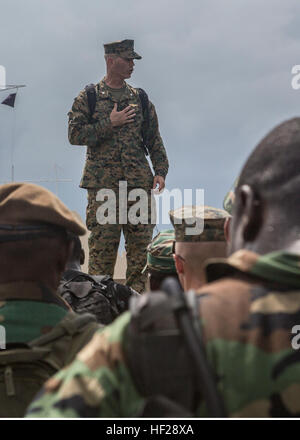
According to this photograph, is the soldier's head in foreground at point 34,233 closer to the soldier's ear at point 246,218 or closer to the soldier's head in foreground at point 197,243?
the soldier's ear at point 246,218

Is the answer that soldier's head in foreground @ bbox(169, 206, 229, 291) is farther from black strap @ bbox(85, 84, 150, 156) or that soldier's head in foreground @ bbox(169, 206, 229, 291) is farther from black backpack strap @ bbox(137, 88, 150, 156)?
black backpack strap @ bbox(137, 88, 150, 156)

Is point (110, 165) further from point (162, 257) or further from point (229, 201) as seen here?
point (229, 201)

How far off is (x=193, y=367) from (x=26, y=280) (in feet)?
3.98

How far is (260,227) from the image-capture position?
5.36ft

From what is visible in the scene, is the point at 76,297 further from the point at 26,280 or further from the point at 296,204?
the point at 296,204

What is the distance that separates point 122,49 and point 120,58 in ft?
0.50

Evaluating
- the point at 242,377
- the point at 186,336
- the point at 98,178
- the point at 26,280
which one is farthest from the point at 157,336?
the point at 98,178

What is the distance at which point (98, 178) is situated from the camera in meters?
6.79

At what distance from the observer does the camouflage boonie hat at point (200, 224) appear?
372 centimetres

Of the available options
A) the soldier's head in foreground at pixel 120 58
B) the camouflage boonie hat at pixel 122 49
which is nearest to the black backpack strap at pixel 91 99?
the soldier's head in foreground at pixel 120 58

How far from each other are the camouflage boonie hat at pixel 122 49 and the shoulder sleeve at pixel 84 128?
717mm

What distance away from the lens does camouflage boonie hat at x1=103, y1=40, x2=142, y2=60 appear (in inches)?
275

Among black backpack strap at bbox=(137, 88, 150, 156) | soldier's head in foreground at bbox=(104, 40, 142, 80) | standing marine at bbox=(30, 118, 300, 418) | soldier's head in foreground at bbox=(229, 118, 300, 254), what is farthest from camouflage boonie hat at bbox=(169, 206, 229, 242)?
soldier's head in foreground at bbox=(104, 40, 142, 80)
